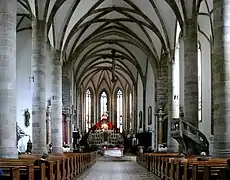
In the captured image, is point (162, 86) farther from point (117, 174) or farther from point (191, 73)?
point (117, 174)

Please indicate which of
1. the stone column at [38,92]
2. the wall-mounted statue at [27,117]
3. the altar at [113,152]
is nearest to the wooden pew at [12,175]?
the stone column at [38,92]

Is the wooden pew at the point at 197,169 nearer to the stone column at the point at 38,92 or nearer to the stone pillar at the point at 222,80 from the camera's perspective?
the stone pillar at the point at 222,80

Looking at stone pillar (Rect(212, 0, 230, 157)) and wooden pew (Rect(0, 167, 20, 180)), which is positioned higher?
stone pillar (Rect(212, 0, 230, 157))

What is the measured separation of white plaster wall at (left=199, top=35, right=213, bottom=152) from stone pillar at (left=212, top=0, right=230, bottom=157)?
41.5 ft

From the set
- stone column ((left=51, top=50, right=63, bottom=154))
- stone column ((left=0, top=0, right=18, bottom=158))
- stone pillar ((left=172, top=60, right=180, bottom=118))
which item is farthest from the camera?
→ stone pillar ((left=172, top=60, right=180, bottom=118))

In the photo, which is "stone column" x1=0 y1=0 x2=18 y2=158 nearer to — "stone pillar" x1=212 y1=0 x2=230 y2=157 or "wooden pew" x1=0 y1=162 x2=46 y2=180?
"wooden pew" x1=0 y1=162 x2=46 y2=180

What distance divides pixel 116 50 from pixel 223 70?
95.9ft

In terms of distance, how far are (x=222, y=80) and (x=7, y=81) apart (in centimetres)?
703

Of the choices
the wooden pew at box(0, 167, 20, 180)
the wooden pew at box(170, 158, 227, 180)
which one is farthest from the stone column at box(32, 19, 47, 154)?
the wooden pew at box(0, 167, 20, 180)

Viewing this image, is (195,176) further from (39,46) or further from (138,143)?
(138,143)

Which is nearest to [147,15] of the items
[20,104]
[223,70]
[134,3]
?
[134,3]

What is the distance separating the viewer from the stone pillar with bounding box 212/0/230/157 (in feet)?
46.4

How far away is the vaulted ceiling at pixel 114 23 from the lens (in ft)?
78.3

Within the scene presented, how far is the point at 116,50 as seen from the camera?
4325cm
